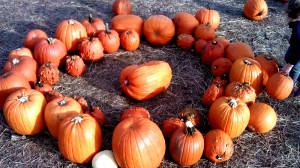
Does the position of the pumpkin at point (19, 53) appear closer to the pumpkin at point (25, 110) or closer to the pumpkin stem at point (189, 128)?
the pumpkin at point (25, 110)

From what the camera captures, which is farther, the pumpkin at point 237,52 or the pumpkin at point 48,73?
the pumpkin at point 237,52

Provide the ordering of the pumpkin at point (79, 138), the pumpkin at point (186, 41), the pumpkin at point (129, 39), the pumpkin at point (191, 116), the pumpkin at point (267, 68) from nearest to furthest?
the pumpkin at point (79, 138), the pumpkin at point (191, 116), the pumpkin at point (267, 68), the pumpkin at point (129, 39), the pumpkin at point (186, 41)

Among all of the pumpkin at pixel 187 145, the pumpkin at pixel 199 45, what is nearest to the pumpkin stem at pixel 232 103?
the pumpkin at pixel 187 145

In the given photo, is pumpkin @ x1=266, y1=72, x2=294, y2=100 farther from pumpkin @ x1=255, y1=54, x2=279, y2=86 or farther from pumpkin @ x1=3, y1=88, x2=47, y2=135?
pumpkin @ x1=3, y1=88, x2=47, y2=135

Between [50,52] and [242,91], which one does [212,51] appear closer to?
[242,91]

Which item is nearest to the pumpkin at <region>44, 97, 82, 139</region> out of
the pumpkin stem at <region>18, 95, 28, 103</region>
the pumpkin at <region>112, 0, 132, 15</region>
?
the pumpkin stem at <region>18, 95, 28, 103</region>

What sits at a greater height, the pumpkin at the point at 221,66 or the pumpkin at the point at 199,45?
the pumpkin at the point at 199,45

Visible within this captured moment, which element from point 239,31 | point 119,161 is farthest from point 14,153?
point 239,31
